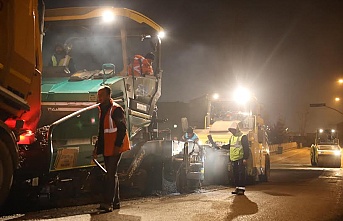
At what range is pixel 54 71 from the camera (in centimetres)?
821

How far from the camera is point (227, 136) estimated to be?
13719 mm

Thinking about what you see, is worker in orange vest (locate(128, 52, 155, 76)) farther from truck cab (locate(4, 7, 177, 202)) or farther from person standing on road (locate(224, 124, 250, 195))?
person standing on road (locate(224, 124, 250, 195))

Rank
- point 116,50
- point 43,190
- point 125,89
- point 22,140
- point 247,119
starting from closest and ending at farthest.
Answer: point 22,140 < point 43,190 < point 125,89 < point 116,50 < point 247,119

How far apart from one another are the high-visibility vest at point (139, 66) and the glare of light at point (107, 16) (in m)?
0.85

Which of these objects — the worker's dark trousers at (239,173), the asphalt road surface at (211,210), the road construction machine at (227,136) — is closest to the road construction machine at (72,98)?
the asphalt road surface at (211,210)

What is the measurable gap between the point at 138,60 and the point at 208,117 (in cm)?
736

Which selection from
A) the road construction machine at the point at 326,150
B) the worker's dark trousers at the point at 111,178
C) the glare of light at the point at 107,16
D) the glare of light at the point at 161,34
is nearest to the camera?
the worker's dark trousers at the point at 111,178

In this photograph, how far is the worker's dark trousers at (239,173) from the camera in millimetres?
8945

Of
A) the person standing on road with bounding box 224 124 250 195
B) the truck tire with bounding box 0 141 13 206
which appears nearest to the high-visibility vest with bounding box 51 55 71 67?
the truck tire with bounding box 0 141 13 206

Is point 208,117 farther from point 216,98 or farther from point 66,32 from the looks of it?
point 66,32

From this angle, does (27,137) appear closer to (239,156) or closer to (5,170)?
(5,170)

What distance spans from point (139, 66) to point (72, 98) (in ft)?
5.75

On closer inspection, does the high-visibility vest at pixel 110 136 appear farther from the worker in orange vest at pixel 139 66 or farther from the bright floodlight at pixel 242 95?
the bright floodlight at pixel 242 95

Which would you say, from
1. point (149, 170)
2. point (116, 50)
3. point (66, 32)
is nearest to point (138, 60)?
point (116, 50)
